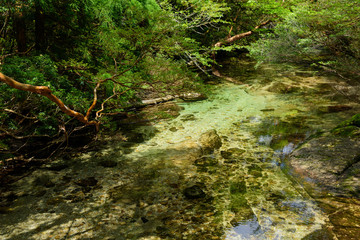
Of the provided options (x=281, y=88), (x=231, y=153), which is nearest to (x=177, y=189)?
(x=231, y=153)

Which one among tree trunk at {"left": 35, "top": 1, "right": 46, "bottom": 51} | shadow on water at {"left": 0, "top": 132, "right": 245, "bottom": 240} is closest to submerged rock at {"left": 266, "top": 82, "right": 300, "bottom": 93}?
shadow on water at {"left": 0, "top": 132, "right": 245, "bottom": 240}

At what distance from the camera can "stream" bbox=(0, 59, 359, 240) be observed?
362cm

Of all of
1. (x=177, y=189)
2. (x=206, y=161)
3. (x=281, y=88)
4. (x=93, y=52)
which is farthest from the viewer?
(x=281, y=88)

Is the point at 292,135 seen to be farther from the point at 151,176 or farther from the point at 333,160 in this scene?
the point at 151,176

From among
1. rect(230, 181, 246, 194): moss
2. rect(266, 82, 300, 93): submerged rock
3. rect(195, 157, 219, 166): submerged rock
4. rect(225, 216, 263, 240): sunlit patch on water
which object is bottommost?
rect(266, 82, 300, 93): submerged rock

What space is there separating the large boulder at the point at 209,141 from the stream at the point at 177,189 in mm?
135

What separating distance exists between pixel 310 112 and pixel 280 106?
4.45ft

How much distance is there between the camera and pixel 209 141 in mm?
6910

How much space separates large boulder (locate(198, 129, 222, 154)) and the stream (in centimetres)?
13

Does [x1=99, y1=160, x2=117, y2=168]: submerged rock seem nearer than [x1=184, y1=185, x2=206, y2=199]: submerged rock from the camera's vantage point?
No

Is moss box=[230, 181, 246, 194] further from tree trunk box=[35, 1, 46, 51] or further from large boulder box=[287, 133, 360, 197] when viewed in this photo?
tree trunk box=[35, 1, 46, 51]

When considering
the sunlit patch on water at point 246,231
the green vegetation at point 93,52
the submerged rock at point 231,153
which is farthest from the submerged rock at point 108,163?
the sunlit patch on water at point 246,231

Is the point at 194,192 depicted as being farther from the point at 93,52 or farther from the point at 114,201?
the point at 93,52

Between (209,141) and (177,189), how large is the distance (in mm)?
2571
